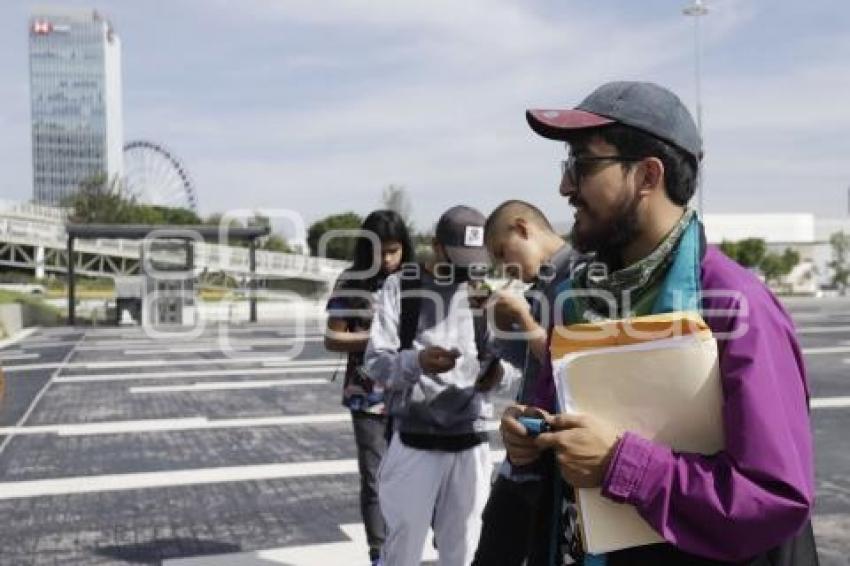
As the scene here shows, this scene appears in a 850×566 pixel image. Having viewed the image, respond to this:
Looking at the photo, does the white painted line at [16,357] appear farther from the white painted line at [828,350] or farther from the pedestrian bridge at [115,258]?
the pedestrian bridge at [115,258]

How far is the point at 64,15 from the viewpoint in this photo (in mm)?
174250

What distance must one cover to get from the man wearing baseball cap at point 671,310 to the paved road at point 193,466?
10.9 ft

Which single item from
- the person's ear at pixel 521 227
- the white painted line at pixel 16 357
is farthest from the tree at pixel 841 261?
the person's ear at pixel 521 227

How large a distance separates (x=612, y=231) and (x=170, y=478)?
5.47 m

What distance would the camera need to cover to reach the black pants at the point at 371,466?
13.3ft

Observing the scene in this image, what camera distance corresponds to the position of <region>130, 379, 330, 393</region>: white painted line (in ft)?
36.5

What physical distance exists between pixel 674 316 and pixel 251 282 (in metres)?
24.4

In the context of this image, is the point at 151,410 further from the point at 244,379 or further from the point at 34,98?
the point at 34,98

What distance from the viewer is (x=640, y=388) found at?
1.44 meters

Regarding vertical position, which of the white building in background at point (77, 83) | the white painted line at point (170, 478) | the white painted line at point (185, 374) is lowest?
the white painted line at point (185, 374)

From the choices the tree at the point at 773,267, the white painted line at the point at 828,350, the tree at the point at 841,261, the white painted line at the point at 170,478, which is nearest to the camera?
the white painted line at the point at 170,478

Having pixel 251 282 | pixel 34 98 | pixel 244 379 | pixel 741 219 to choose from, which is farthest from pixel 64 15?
pixel 244 379

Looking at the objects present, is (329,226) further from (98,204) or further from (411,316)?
(411,316)

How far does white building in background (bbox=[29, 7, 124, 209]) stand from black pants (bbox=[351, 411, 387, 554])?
555ft
